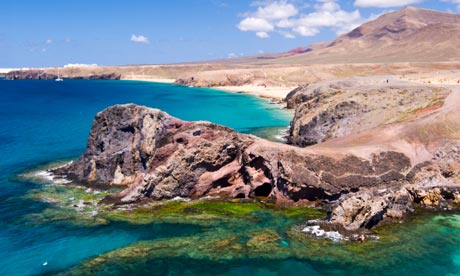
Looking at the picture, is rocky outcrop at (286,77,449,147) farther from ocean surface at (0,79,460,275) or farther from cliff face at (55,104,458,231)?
ocean surface at (0,79,460,275)

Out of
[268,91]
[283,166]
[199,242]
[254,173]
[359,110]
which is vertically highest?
[359,110]

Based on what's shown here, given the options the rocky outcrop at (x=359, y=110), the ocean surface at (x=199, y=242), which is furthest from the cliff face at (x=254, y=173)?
the rocky outcrop at (x=359, y=110)

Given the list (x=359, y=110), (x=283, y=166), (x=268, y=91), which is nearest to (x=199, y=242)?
(x=283, y=166)

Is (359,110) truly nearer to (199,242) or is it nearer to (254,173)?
(254,173)

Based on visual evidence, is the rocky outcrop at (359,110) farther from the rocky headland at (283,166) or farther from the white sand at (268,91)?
the white sand at (268,91)

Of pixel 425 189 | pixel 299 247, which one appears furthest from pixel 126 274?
pixel 425 189

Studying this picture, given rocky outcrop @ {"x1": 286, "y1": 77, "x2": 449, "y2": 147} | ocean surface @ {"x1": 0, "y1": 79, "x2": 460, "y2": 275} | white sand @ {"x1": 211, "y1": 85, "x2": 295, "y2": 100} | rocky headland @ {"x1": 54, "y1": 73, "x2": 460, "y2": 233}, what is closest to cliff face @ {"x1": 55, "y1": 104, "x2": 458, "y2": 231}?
rocky headland @ {"x1": 54, "y1": 73, "x2": 460, "y2": 233}

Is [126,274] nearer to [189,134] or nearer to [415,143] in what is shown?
[189,134]
